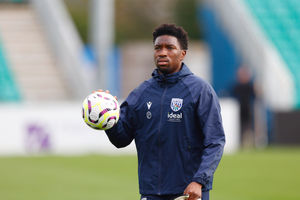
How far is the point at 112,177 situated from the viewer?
1332cm

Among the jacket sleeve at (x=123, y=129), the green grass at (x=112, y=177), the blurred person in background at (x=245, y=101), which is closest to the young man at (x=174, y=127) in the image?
the jacket sleeve at (x=123, y=129)

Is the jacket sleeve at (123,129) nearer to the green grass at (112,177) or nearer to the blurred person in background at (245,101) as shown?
the green grass at (112,177)

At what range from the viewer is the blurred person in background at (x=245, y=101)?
64.0 ft

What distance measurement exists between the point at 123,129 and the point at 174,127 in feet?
1.64

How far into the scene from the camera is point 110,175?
13641 millimetres

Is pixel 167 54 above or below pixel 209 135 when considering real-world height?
above

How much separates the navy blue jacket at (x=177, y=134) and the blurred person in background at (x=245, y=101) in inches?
550

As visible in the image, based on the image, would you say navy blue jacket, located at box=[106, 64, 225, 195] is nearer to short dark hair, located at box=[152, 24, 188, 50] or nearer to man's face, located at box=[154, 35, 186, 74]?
man's face, located at box=[154, 35, 186, 74]

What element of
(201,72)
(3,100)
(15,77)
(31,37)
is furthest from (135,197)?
(201,72)

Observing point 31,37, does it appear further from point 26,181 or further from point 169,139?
point 169,139

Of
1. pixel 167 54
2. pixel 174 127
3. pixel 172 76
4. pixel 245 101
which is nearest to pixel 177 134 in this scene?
pixel 174 127

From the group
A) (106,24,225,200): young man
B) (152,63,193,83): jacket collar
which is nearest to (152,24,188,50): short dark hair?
(106,24,225,200): young man

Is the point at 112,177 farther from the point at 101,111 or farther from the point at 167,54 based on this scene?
the point at 167,54

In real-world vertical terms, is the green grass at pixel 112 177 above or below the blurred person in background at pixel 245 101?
below
